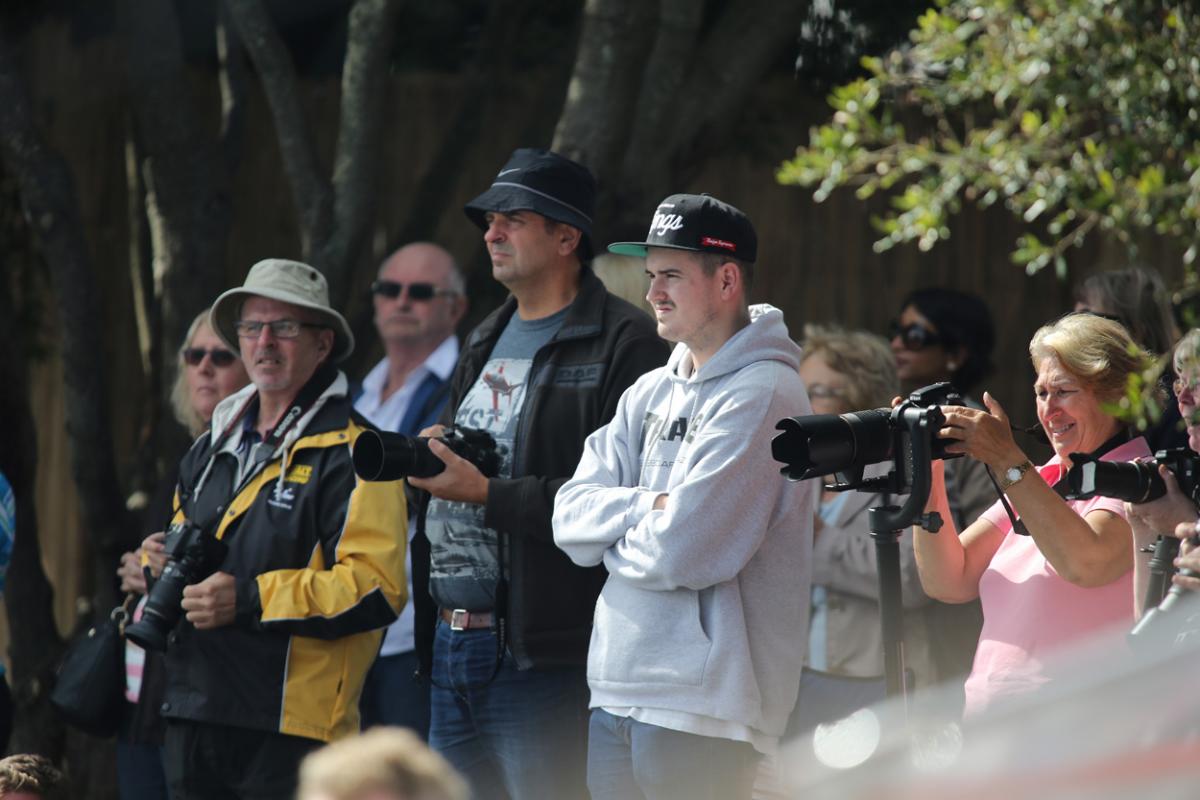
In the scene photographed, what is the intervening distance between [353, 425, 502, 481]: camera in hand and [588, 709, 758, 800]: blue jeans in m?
0.75

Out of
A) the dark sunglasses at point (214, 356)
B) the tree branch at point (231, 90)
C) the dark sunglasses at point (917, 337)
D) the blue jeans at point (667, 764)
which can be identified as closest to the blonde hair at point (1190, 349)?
A: the blue jeans at point (667, 764)

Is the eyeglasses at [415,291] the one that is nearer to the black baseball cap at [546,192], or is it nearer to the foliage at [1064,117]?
the black baseball cap at [546,192]

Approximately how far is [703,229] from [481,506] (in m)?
0.92

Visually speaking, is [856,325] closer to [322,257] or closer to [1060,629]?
[322,257]

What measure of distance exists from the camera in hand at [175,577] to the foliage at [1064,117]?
1.79 meters

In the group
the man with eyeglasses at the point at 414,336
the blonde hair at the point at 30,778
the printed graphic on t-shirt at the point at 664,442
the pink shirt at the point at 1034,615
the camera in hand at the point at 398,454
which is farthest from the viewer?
the man with eyeglasses at the point at 414,336

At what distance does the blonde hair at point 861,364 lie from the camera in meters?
5.14

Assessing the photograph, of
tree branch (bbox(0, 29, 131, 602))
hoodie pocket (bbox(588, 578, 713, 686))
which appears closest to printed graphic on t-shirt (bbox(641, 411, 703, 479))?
hoodie pocket (bbox(588, 578, 713, 686))

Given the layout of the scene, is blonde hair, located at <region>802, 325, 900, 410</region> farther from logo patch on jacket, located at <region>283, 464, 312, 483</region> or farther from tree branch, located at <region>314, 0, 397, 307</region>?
tree branch, located at <region>314, 0, 397, 307</region>

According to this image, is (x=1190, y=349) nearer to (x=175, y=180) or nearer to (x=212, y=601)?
(x=212, y=601)

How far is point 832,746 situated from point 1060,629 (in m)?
1.64

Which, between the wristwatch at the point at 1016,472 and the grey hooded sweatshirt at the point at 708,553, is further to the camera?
the grey hooded sweatshirt at the point at 708,553

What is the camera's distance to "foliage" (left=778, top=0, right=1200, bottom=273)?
359 cm

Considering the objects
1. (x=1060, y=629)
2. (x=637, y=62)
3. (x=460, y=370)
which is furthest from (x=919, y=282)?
(x=1060, y=629)
